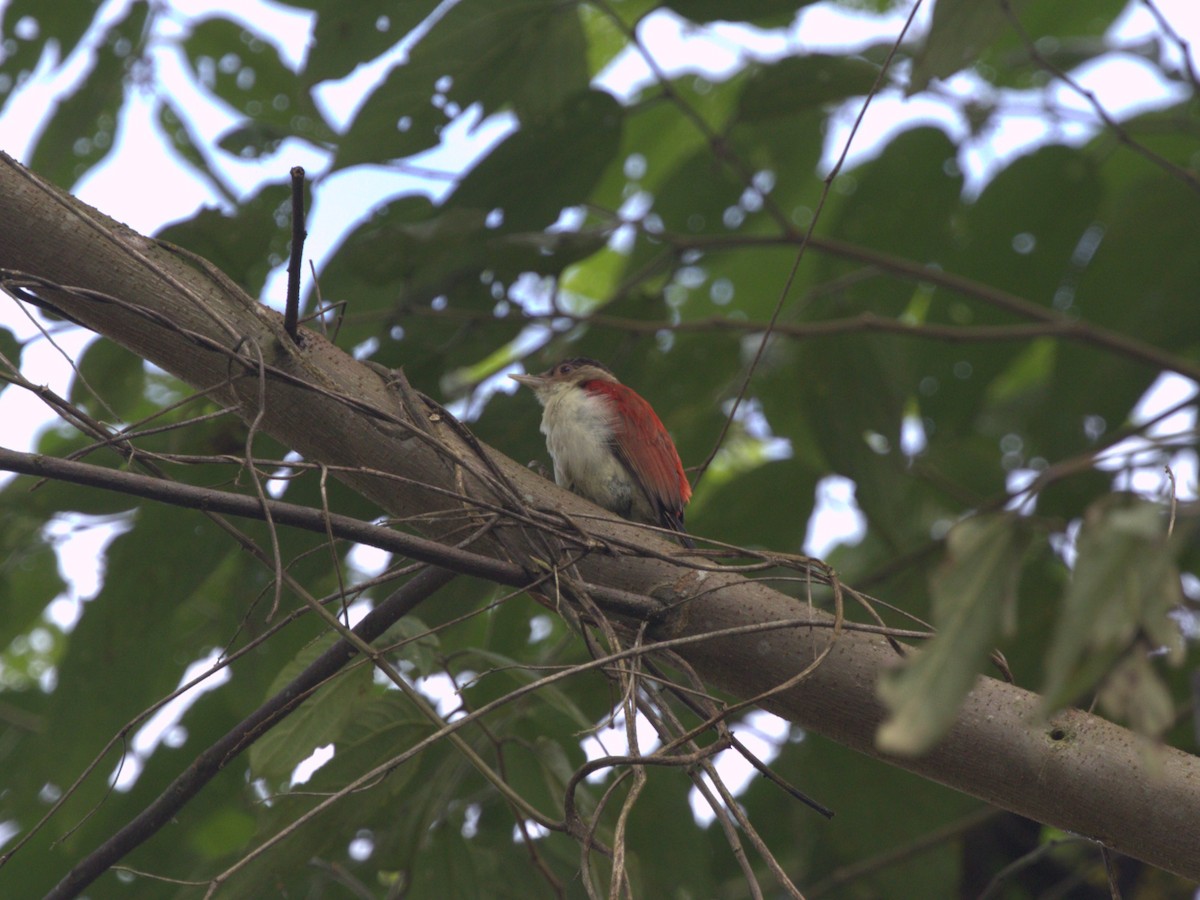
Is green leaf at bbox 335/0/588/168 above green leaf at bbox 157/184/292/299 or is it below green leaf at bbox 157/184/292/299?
above

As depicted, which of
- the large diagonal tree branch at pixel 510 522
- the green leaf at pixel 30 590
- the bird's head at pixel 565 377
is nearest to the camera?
the large diagonal tree branch at pixel 510 522

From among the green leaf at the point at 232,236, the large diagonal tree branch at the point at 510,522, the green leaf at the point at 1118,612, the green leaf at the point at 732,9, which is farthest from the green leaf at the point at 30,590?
the green leaf at the point at 1118,612

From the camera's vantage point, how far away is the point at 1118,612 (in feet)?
3.70

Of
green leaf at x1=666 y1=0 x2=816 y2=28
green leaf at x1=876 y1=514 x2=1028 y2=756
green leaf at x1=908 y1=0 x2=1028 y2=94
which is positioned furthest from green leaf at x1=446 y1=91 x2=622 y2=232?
green leaf at x1=876 y1=514 x2=1028 y2=756

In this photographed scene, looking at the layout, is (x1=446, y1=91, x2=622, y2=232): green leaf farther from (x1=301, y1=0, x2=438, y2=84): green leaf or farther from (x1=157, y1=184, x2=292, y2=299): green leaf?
(x1=157, y1=184, x2=292, y2=299): green leaf

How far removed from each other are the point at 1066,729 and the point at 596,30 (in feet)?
13.7

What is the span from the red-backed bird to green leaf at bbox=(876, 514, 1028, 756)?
3.04 meters

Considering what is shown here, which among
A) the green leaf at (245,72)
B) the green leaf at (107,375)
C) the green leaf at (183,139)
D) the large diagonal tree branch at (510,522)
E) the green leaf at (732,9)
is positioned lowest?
the large diagonal tree branch at (510,522)

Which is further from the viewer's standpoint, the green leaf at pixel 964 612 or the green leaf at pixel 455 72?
the green leaf at pixel 455 72

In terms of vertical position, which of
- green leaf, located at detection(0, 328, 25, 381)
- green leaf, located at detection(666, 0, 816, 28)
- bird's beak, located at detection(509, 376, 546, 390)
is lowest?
green leaf, located at detection(0, 328, 25, 381)

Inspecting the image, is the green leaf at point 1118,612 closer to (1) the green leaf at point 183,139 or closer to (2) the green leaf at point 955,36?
(2) the green leaf at point 955,36

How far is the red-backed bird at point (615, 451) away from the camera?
425cm

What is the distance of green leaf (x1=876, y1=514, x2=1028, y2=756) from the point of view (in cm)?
115

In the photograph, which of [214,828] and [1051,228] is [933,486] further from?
[214,828]
